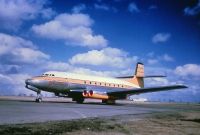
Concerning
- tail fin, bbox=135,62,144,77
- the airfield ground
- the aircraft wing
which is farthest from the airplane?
the airfield ground

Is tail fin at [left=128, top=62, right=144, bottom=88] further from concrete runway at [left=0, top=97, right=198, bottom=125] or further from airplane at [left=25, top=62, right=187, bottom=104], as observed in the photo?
concrete runway at [left=0, top=97, right=198, bottom=125]

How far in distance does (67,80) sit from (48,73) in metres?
2.69

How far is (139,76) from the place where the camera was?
52.7 metres

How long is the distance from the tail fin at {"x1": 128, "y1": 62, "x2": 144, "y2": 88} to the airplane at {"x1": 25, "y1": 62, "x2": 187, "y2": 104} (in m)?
5.10

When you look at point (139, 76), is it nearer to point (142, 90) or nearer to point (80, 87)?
point (142, 90)

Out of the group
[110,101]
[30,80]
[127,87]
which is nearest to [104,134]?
[30,80]

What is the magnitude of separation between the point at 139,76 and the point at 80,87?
16863mm

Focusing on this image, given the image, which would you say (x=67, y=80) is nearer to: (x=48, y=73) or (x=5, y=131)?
(x=48, y=73)

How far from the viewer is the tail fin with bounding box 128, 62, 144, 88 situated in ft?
170

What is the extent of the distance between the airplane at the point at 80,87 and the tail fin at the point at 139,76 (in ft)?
16.7

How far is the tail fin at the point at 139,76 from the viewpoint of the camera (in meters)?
51.7

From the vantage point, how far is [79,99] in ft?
131

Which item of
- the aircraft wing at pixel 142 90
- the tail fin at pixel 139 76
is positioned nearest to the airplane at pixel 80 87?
the aircraft wing at pixel 142 90

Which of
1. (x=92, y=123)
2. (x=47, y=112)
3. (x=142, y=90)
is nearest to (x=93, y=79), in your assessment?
(x=142, y=90)
